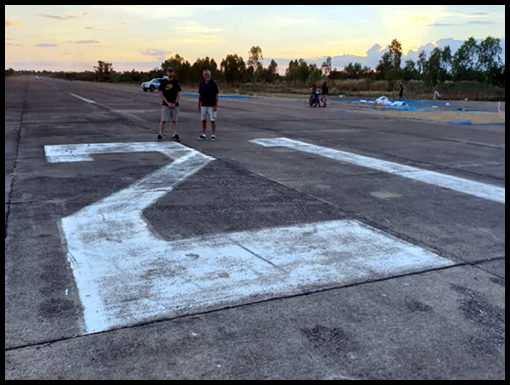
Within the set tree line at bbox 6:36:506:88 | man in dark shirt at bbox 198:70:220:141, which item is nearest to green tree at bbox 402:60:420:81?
tree line at bbox 6:36:506:88

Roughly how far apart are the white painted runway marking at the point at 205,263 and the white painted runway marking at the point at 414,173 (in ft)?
9.56

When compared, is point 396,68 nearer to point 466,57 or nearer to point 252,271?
point 466,57

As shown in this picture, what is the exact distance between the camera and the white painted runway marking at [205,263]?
3.70 m

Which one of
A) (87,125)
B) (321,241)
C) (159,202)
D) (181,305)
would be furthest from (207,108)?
(181,305)

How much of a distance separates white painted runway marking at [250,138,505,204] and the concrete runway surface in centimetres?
6

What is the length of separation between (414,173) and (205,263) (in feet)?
18.5

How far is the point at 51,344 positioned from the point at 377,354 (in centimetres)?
211

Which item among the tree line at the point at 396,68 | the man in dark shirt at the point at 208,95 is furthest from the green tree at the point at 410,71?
the man in dark shirt at the point at 208,95

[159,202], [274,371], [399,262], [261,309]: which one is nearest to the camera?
[274,371]

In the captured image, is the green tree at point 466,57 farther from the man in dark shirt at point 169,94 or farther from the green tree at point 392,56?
the man in dark shirt at point 169,94

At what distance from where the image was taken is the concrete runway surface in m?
3.01

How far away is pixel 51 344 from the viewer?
10.2 feet

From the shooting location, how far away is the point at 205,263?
4.45 m

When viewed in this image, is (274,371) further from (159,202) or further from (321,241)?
(159,202)
